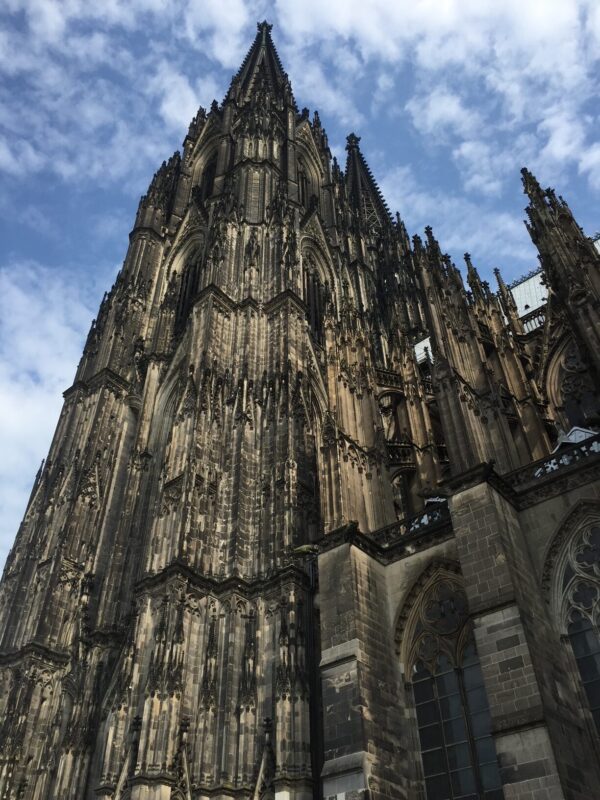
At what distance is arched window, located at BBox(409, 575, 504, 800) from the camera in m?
13.8

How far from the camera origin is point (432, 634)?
15852 mm

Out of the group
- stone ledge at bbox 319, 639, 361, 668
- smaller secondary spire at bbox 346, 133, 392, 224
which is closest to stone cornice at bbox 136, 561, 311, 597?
stone ledge at bbox 319, 639, 361, 668

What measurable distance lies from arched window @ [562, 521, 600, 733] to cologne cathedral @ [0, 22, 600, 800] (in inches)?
1.8

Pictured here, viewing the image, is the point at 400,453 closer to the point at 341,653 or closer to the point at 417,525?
the point at 417,525

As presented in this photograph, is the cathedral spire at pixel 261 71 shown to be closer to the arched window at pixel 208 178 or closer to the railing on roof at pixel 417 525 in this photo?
the arched window at pixel 208 178

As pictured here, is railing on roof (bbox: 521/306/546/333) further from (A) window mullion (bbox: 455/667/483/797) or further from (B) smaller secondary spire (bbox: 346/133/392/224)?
(B) smaller secondary spire (bbox: 346/133/392/224)

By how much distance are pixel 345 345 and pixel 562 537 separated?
11.7m

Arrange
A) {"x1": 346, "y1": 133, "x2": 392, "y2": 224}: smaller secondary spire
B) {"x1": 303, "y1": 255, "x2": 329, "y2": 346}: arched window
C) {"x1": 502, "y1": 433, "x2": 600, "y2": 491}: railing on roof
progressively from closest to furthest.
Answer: {"x1": 502, "y1": 433, "x2": 600, "y2": 491}: railing on roof → {"x1": 303, "y1": 255, "x2": 329, "y2": 346}: arched window → {"x1": 346, "y1": 133, "x2": 392, "y2": 224}: smaller secondary spire

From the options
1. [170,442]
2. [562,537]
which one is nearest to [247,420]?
[170,442]

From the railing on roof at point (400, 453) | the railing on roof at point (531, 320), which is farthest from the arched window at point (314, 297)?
the railing on roof at point (531, 320)

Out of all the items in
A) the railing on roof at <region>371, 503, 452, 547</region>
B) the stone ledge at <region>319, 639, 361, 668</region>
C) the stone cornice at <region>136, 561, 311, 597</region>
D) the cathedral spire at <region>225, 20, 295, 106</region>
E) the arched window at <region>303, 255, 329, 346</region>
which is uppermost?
the cathedral spire at <region>225, 20, 295, 106</region>

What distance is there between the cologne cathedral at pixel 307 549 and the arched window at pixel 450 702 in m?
0.05

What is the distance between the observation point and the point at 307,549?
1980 centimetres

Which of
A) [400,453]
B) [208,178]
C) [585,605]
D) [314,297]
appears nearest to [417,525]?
[585,605]
